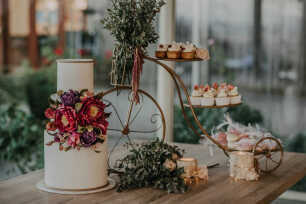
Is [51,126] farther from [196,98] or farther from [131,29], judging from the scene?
[196,98]

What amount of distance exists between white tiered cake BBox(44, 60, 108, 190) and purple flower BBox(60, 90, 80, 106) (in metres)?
0.04

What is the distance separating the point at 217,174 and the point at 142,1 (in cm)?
90

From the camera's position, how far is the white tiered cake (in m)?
2.04

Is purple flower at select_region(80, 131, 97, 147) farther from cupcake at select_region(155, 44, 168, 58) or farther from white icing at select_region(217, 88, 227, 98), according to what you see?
white icing at select_region(217, 88, 227, 98)

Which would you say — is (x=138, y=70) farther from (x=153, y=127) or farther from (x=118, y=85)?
(x=153, y=127)

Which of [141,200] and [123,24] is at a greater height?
[123,24]

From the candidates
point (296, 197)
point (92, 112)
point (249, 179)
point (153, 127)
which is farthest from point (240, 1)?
point (92, 112)

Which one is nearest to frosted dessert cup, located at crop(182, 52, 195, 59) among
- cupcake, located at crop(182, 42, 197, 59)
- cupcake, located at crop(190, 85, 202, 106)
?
cupcake, located at crop(182, 42, 197, 59)

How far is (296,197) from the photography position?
4039 millimetres

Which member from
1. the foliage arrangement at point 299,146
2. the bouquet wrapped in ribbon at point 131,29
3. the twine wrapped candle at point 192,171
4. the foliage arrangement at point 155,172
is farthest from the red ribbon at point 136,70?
the foliage arrangement at point 299,146

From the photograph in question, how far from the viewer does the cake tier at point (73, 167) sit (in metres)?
2.04

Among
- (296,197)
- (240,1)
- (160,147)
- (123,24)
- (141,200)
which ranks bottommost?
(296,197)

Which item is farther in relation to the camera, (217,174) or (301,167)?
(301,167)

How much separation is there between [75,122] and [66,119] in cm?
4
